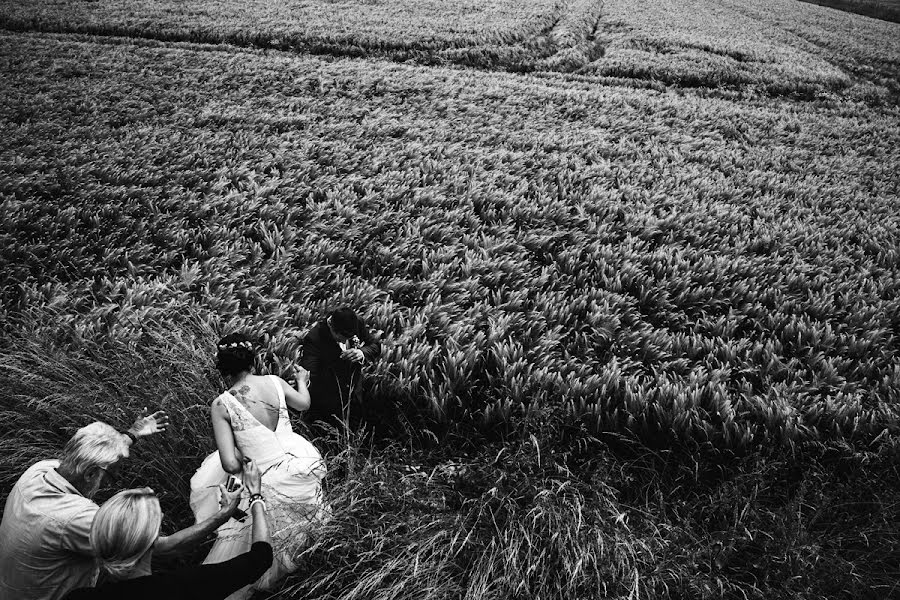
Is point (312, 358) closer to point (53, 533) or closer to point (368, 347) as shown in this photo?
point (368, 347)

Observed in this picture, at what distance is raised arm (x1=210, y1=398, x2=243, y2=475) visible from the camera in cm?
259

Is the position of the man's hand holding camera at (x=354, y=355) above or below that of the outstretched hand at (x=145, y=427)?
above

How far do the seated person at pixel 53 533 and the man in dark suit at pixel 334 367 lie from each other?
115cm

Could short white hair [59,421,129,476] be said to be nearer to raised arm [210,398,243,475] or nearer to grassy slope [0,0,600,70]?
raised arm [210,398,243,475]

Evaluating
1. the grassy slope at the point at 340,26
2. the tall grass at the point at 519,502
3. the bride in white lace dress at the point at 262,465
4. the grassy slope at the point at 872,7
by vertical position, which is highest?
the grassy slope at the point at 872,7

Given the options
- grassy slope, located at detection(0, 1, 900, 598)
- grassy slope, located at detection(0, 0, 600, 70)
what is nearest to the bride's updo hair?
grassy slope, located at detection(0, 1, 900, 598)

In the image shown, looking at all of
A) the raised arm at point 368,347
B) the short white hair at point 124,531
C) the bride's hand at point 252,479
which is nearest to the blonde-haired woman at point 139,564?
the short white hair at point 124,531

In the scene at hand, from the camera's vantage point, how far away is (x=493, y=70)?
1873cm

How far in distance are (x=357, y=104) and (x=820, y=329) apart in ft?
37.2

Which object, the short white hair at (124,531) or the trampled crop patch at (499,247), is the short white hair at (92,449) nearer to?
the short white hair at (124,531)

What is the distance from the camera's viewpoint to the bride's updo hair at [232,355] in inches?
110

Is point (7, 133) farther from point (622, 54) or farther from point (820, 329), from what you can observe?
point (622, 54)

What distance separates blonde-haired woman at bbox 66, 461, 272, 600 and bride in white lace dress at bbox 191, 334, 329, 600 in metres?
0.38

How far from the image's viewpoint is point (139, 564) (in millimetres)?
2014
